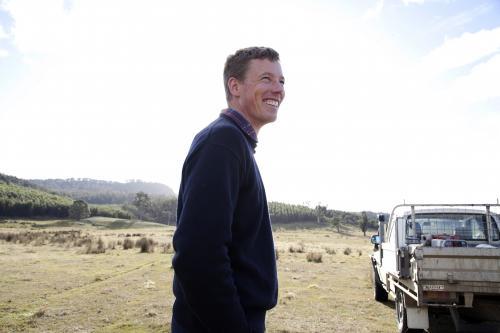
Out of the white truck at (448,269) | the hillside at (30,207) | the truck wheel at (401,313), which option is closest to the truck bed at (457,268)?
the white truck at (448,269)

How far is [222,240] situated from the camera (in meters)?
1.69

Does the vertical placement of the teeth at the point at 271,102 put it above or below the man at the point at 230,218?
above

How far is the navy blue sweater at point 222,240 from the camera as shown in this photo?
1674 millimetres

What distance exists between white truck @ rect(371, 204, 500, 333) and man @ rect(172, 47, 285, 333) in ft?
15.9

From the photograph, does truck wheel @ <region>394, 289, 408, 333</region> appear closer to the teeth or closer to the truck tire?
the truck tire

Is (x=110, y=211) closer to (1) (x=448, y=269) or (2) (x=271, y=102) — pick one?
(1) (x=448, y=269)

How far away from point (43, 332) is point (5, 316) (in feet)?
5.30

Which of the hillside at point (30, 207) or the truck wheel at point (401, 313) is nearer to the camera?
the truck wheel at point (401, 313)

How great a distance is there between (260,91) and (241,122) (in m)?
0.24

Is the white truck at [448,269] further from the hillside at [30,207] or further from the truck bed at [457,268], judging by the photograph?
the hillside at [30,207]

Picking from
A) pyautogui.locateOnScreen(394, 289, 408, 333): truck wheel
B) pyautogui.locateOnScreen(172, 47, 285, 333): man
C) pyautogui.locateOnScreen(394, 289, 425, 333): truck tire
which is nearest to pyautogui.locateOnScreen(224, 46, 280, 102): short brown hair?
pyautogui.locateOnScreen(172, 47, 285, 333): man

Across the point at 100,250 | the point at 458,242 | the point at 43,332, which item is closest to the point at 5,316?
the point at 43,332

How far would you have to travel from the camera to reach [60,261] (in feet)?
58.7

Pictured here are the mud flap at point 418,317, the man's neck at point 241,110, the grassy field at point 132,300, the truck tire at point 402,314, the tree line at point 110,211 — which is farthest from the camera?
the tree line at point 110,211
